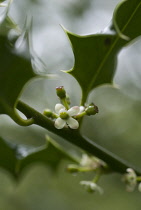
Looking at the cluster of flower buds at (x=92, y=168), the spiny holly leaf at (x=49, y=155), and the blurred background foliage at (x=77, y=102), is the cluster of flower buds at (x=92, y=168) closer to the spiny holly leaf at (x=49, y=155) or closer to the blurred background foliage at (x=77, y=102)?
the spiny holly leaf at (x=49, y=155)

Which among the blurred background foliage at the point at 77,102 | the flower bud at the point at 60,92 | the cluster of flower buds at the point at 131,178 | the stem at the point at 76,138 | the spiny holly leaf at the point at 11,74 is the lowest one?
the blurred background foliage at the point at 77,102

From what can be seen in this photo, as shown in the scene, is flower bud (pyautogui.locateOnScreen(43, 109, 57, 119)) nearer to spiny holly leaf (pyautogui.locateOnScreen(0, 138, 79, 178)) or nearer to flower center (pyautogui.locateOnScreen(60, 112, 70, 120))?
flower center (pyautogui.locateOnScreen(60, 112, 70, 120))

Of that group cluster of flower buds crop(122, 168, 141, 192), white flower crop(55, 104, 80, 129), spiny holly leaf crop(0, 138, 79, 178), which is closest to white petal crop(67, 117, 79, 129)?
white flower crop(55, 104, 80, 129)

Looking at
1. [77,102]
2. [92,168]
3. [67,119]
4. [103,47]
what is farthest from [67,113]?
[77,102]

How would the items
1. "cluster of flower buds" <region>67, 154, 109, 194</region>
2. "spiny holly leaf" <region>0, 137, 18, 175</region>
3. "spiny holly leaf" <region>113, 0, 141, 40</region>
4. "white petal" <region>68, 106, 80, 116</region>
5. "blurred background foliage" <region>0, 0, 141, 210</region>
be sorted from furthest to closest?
1. "blurred background foliage" <region>0, 0, 141, 210</region>
2. "spiny holly leaf" <region>0, 137, 18, 175</region>
3. "cluster of flower buds" <region>67, 154, 109, 194</region>
4. "spiny holly leaf" <region>113, 0, 141, 40</region>
5. "white petal" <region>68, 106, 80, 116</region>

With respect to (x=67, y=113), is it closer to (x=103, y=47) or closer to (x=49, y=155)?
(x=103, y=47)

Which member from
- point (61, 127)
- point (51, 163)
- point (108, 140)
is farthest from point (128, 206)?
point (61, 127)

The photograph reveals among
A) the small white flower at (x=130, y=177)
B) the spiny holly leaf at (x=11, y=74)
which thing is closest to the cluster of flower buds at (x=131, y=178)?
the small white flower at (x=130, y=177)
